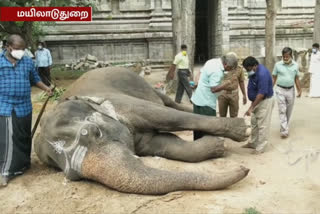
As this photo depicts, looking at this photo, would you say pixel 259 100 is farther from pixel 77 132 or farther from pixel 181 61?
→ pixel 181 61

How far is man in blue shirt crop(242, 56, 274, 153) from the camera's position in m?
4.82

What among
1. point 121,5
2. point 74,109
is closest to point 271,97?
point 74,109

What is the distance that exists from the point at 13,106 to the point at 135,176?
6.18 feet

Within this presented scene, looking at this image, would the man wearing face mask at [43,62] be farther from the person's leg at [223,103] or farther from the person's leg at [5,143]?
the person's leg at [5,143]

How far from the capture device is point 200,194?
3.15 metres

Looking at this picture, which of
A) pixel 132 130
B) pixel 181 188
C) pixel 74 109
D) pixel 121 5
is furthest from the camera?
pixel 121 5

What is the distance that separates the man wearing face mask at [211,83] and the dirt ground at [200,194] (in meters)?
0.70

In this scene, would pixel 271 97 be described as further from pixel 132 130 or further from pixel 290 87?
pixel 132 130

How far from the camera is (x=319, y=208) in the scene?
119 inches

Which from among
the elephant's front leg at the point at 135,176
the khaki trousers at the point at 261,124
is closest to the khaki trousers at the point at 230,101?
the khaki trousers at the point at 261,124

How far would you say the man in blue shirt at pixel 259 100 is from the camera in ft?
15.8

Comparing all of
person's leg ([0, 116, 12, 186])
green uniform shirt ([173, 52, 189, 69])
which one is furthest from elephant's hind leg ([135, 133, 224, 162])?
green uniform shirt ([173, 52, 189, 69])

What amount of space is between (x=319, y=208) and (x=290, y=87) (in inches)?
119

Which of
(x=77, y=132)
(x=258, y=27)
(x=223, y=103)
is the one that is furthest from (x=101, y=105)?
(x=258, y=27)
